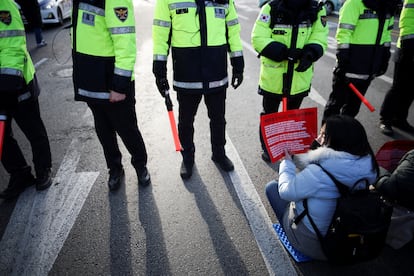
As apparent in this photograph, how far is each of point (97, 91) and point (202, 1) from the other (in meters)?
1.23

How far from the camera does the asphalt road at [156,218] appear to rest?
2350 mm

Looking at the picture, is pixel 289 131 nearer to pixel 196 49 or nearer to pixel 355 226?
pixel 355 226

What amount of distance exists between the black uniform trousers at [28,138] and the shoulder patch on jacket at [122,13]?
1.30 m

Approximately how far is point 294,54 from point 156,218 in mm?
2091

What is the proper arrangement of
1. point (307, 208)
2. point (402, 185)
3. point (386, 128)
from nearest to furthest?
point (402, 185), point (307, 208), point (386, 128)

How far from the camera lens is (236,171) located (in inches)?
136

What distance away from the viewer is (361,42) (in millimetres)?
3334

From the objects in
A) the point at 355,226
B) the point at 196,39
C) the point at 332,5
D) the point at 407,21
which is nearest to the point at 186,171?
the point at 196,39

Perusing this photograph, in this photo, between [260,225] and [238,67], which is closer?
[260,225]

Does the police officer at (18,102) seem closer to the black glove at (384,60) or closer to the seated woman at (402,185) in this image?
the seated woman at (402,185)

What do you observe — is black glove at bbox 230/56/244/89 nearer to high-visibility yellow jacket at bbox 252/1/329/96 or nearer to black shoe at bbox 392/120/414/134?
high-visibility yellow jacket at bbox 252/1/329/96

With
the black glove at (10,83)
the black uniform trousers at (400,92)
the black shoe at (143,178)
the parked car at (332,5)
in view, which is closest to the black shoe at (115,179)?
the black shoe at (143,178)

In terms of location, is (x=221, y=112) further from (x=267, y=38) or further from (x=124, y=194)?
(x=124, y=194)

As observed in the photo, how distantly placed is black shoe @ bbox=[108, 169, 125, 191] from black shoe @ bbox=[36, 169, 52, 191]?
69 cm
